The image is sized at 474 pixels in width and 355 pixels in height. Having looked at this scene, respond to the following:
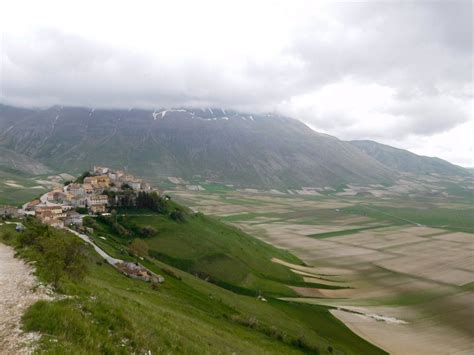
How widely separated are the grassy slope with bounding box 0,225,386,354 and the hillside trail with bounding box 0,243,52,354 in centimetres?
75

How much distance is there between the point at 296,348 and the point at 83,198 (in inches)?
4291

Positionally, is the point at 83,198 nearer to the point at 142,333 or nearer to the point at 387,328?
the point at 387,328

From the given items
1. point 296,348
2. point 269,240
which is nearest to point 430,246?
point 269,240

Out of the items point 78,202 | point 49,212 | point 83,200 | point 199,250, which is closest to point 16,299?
point 199,250

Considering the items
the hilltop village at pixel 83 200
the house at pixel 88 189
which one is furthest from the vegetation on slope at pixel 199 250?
the house at pixel 88 189

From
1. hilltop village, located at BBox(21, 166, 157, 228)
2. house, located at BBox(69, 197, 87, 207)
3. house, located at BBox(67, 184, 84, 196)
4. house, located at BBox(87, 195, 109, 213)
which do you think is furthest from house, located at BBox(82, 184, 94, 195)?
house, located at BBox(87, 195, 109, 213)

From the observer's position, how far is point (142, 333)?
75.4 feet

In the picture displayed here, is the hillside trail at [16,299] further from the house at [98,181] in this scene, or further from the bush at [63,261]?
the house at [98,181]

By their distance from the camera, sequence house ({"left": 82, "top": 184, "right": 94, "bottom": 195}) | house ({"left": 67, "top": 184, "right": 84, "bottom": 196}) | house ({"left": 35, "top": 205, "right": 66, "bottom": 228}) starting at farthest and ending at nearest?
house ({"left": 67, "top": 184, "right": 84, "bottom": 196}) < house ({"left": 82, "top": 184, "right": 94, "bottom": 195}) < house ({"left": 35, "top": 205, "right": 66, "bottom": 228})

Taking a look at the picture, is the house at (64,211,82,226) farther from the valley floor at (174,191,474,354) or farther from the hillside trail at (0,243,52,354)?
the hillside trail at (0,243,52,354)

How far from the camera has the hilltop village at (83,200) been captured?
11271cm

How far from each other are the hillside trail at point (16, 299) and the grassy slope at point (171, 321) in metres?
0.75

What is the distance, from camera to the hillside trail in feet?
57.0

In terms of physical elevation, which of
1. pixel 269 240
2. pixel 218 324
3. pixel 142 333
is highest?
pixel 142 333
